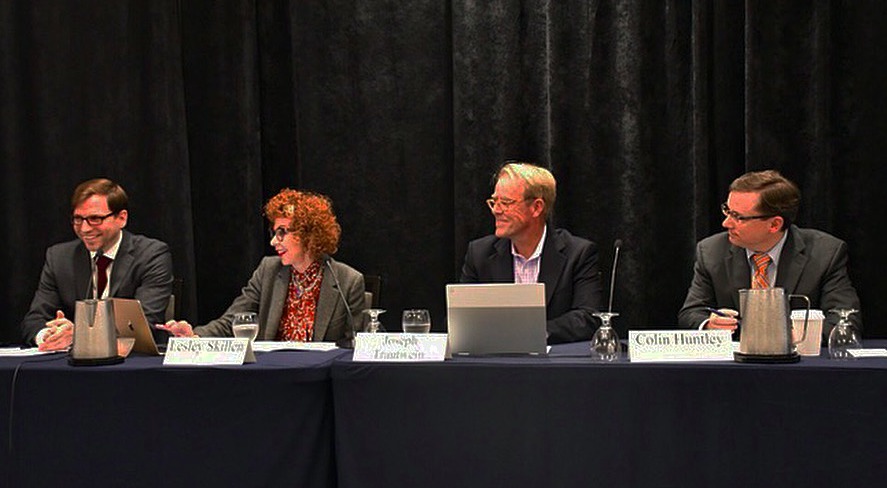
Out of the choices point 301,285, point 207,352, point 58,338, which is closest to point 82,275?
point 58,338

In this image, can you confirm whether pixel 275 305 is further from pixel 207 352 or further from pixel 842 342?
pixel 842 342

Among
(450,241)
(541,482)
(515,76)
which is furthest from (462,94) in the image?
(541,482)

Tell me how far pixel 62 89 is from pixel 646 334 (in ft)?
10.1

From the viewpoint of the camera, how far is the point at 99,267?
3.75 meters

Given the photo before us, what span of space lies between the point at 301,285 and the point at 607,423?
5.02ft

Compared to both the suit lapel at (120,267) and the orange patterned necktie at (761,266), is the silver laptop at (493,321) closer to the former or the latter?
the orange patterned necktie at (761,266)

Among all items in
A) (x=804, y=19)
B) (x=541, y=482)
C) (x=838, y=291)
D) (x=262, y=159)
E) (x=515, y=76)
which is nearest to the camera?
(x=541, y=482)

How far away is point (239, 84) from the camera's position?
4.45 meters

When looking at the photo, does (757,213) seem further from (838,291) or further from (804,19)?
(804,19)

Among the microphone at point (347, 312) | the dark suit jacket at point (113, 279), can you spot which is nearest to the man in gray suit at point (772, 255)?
the microphone at point (347, 312)

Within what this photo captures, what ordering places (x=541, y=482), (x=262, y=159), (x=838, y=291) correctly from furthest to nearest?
(x=262, y=159)
(x=838, y=291)
(x=541, y=482)

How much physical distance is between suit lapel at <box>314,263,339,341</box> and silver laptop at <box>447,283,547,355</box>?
0.91m

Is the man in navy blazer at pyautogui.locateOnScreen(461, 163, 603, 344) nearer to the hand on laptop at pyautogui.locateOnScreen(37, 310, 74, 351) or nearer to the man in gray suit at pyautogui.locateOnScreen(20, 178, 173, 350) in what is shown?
the man in gray suit at pyautogui.locateOnScreen(20, 178, 173, 350)

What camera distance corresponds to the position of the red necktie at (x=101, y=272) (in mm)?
3734
